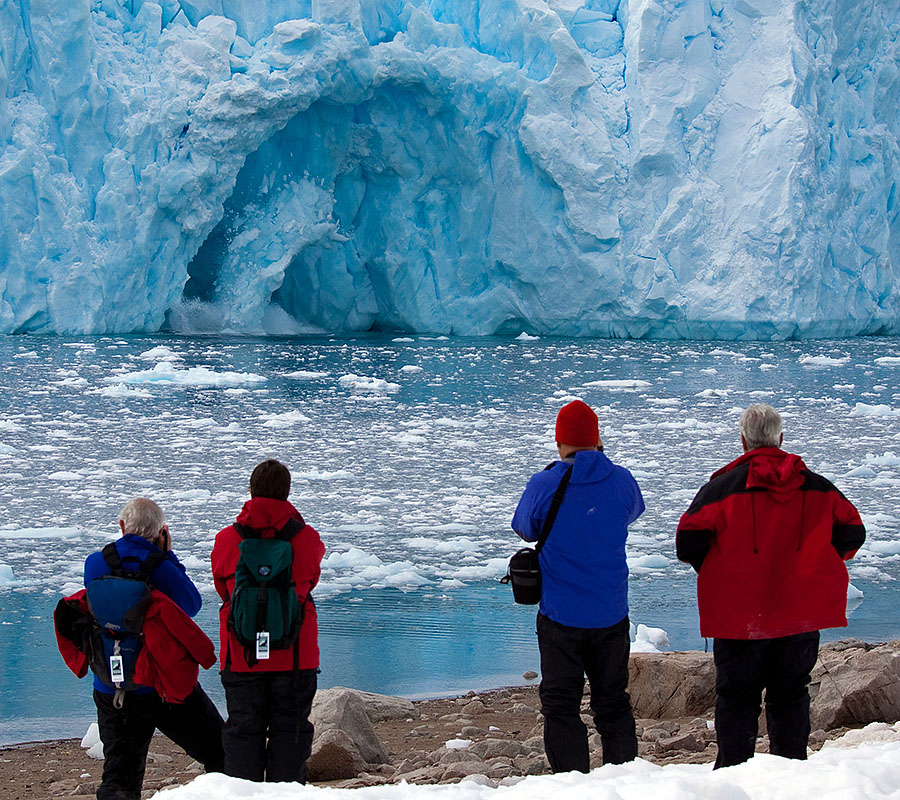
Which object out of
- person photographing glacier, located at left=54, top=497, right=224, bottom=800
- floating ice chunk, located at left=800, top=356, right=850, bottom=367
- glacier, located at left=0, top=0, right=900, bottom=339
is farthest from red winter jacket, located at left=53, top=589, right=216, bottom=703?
glacier, located at left=0, top=0, right=900, bottom=339

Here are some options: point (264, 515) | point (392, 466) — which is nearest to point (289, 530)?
point (264, 515)

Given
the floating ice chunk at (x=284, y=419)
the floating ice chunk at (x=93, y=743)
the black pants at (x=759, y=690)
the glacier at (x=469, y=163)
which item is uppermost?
the glacier at (x=469, y=163)

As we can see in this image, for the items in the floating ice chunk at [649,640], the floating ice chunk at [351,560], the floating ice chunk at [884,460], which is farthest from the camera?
the floating ice chunk at [884,460]

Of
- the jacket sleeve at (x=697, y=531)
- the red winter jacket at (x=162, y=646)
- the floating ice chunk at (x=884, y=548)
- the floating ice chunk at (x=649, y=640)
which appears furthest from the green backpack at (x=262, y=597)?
the floating ice chunk at (x=884, y=548)

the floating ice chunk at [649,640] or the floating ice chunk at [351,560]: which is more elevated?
the floating ice chunk at [351,560]

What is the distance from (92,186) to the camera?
1672 cm

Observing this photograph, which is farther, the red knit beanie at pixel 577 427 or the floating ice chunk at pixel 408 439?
the floating ice chunk at pixel 408 439

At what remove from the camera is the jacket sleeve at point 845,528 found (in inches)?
80.0

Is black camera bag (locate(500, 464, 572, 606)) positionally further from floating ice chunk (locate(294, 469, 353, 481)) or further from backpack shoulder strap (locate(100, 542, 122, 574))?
floating ice chunk (locate(294, 469, 353, 481))

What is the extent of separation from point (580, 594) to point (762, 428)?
0.48 m

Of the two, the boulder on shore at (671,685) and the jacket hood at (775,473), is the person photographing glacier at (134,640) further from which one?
the boulder on shore at (671,685)

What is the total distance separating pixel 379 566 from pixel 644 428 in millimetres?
4864

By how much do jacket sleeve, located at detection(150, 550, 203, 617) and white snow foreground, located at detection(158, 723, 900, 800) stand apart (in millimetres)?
491

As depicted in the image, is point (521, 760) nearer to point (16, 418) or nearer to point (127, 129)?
point (16, 418)
